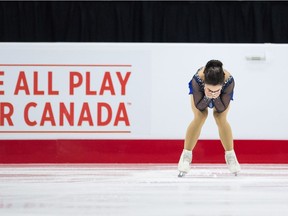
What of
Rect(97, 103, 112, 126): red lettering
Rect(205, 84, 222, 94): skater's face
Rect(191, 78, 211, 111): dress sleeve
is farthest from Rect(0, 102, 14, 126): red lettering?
Rect(205, 84, 222, 94): skater's face

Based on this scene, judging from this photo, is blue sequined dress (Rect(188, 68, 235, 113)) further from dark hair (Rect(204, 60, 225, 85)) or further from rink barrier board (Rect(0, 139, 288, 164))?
rink barrier board (Rect(0, 139, 288, 164))

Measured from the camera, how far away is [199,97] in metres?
4.83

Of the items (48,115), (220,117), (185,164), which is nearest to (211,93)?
(220,117)

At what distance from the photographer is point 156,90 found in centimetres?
604

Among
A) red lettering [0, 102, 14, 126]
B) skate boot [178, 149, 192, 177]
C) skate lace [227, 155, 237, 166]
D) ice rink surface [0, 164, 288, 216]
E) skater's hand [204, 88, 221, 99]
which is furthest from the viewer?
red lettering [0, 102, 14, 126]

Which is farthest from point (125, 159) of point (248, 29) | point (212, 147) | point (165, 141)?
point (248, 29)

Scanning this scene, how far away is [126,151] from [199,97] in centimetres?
133

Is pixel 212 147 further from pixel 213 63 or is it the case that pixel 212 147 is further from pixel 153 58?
pixel 213 63

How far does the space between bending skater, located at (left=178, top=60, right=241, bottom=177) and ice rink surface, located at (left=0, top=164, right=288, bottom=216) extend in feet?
0.52

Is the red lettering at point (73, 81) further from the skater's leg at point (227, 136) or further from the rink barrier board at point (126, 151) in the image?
the skater's leg at point (227, 136)

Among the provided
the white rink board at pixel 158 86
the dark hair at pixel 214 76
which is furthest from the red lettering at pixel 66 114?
the dark hair at pixel 214 76

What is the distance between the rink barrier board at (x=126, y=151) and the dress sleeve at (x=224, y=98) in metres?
1.05

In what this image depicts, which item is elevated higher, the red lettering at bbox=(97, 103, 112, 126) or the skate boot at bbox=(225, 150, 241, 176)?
the red lettering at bbox=(97, 103, 112, 126)

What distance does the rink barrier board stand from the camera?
5.97m
